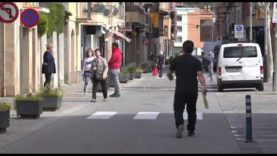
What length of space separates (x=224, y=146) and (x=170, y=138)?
1.52 meters

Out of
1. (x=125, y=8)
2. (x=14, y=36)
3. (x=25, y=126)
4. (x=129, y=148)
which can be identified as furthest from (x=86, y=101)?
(x=125, y=8)

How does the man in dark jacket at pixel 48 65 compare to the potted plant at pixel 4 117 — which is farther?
the man in dark jacket at pixel 48 65

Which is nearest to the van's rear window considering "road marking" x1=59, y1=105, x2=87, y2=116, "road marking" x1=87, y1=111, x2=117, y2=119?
"road marking" x1=59, y1=105, x2=87, y2=116

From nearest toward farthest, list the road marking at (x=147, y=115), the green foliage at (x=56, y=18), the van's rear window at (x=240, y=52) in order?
the road marking at (x=147, y=115), the van's rear window at (x=240, y=52), the green foliage at (x=56, y=18)

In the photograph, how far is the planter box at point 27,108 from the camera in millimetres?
18078

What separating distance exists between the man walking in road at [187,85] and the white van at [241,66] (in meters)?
15.7

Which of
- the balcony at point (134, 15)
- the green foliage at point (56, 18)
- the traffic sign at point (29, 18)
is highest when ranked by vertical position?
the balcony at point (134, 15)

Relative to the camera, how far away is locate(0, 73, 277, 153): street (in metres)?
12.9

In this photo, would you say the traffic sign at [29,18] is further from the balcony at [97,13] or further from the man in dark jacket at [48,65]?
the balcony at [97,13]

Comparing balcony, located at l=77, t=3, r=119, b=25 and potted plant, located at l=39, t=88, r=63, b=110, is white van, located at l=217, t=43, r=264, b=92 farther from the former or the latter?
balcony, located at l=77, t=3, r=119, b=25

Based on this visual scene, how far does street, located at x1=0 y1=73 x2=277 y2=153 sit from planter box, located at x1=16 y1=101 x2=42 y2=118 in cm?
21

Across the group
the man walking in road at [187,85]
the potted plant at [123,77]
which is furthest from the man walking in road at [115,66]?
the potted plant at [123,77]

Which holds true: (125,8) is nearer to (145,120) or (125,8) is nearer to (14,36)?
(14,36)

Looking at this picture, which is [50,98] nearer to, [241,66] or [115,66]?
[115,66]
